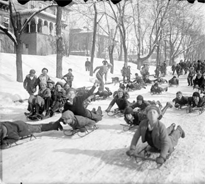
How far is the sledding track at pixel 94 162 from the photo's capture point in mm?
3979

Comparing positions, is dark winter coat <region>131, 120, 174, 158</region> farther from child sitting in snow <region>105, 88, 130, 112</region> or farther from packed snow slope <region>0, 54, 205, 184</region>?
child sitting in snow <region>105, 88, 130, 112</region>

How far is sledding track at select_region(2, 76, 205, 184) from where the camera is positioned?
3979 millimetres

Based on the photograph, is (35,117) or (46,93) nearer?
(35,117)

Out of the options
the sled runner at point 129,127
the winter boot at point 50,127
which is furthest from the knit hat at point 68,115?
the sled runner at point 129,127

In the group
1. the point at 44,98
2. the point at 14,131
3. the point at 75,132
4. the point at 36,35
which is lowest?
the point at 75,132

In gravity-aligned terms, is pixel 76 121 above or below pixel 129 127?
above

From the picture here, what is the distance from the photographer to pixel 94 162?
4.60m

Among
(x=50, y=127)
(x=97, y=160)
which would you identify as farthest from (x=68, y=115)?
(x=97, y=160)

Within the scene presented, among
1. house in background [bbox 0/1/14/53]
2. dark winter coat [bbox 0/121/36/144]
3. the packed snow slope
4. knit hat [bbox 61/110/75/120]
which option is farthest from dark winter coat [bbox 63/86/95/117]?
house in background [bbox 0/1/14/53]

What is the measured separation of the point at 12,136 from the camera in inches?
206

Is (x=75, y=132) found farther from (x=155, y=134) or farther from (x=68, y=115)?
(x=155, y=134)

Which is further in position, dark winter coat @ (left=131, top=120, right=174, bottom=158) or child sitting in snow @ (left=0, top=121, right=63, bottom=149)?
child sitting in snow @ (left=0, top=121, right=63, bottom=149)

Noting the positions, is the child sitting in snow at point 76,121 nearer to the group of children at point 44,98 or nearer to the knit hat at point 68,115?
the knit hat at point 68,115

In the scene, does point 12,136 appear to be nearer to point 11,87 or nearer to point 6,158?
point 6,158
